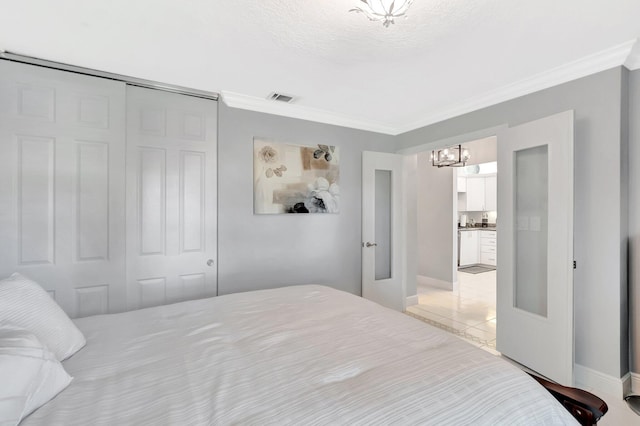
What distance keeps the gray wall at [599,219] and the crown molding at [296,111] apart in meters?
1.93

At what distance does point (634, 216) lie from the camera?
220cm

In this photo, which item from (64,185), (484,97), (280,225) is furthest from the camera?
(280,225)

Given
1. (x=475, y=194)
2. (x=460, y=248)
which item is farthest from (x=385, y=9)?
(x=475, y=194)

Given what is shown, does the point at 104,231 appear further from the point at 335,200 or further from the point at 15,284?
the point at 335,200

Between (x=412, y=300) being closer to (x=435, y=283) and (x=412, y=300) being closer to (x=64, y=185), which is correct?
(x=435, y=283)

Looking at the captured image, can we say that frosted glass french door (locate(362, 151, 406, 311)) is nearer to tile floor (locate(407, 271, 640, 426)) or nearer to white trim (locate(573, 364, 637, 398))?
tile floor (locate(407, 271, 640, 426))

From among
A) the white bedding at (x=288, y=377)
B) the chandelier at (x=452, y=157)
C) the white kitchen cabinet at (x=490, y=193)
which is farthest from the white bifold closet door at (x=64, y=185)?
the white kitchen cabinet at (x=490, y=193)

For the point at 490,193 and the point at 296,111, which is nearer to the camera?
the point at 296,111

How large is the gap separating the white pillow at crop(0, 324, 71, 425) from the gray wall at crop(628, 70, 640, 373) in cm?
348

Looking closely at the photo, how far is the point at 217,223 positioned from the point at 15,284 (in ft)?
5.35

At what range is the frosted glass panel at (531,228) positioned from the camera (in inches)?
101

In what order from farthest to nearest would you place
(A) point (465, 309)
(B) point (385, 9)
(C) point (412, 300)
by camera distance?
1. (C) point (412, 300)
2. (A) point (465, 309)
3. (B) point (385, 9)

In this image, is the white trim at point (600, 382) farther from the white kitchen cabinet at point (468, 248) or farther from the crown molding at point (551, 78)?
the white kitchen cabinet at point (468, 248)

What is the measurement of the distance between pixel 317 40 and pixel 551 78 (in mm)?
2032
